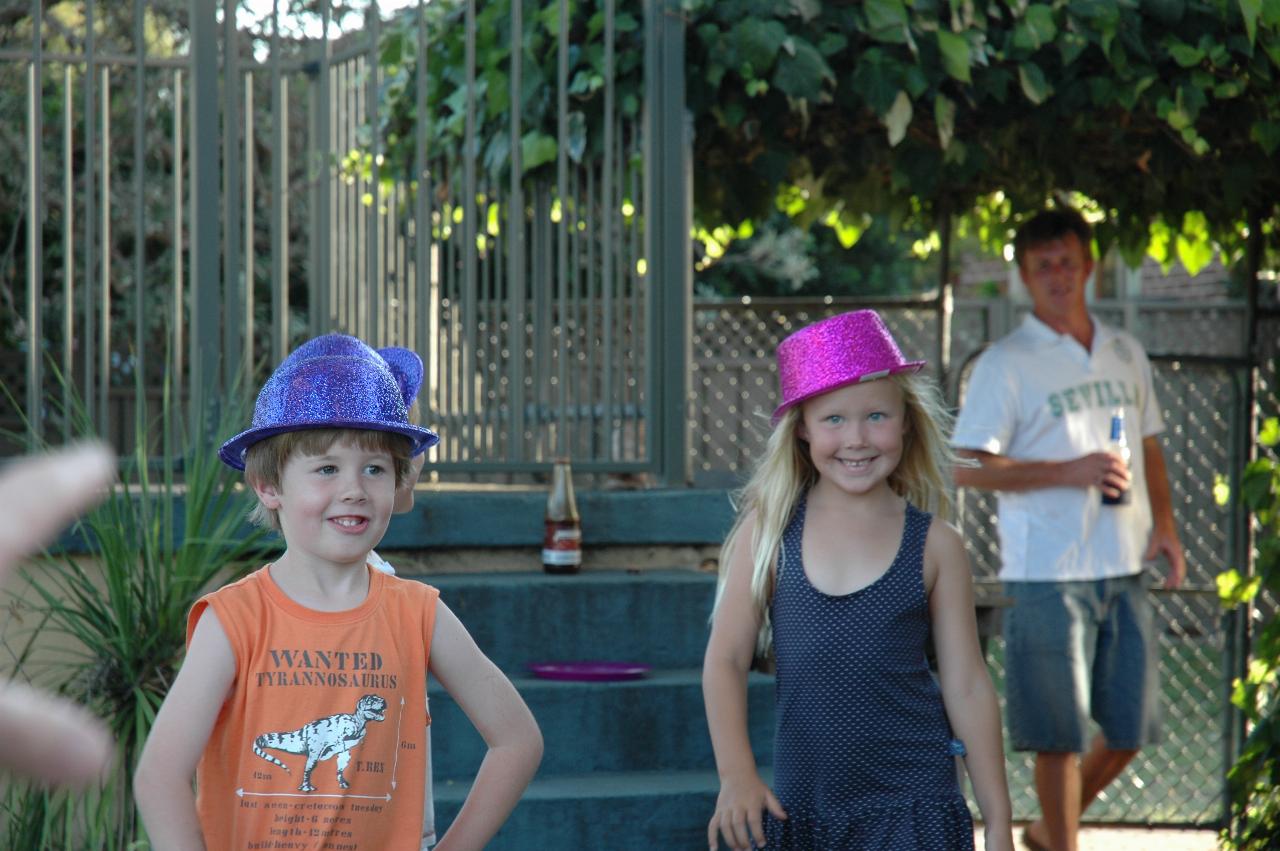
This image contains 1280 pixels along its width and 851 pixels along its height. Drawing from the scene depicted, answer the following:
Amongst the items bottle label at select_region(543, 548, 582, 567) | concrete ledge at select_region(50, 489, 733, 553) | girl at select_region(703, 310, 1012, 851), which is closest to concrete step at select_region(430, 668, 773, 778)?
bottle label at select_region(543, 548, 582, 567)

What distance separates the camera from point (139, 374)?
443 cm

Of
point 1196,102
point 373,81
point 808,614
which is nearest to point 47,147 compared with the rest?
point 373,81

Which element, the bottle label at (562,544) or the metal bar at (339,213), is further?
the metal bar at (339,213)

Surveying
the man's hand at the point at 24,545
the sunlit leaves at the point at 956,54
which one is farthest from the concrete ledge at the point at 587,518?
the man's hand at the point at 24,545

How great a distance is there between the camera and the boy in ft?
6.88

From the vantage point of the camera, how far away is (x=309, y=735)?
2.11 metres

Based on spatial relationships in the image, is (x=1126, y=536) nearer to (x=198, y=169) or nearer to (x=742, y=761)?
(x=742, y=761)

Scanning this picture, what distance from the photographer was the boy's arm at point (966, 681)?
2.82 meters

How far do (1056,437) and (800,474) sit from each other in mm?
1793

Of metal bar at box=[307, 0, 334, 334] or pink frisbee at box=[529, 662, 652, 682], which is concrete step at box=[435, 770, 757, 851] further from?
metal bar at box=[307, 0, 334, 334]

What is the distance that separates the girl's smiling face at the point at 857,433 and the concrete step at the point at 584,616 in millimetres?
1356

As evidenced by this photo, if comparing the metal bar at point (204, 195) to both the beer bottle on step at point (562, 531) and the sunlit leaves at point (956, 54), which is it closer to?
the beer bottle on step at point (562, 531)

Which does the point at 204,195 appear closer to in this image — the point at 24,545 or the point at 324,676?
the point at 324,676

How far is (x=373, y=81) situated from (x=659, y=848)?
7.64 feet
